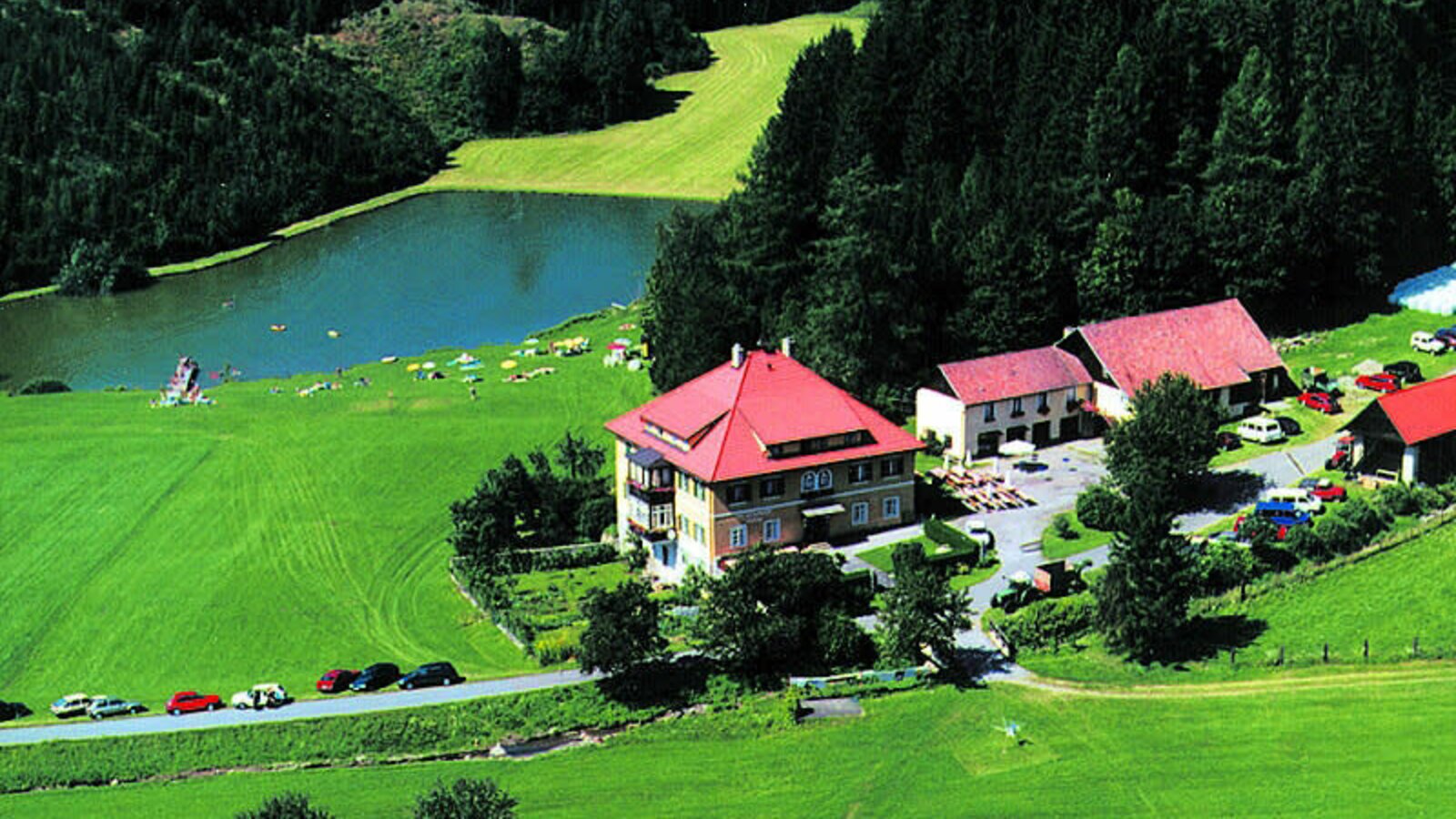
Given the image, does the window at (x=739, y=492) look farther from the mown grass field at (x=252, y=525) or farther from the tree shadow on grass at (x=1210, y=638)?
the tree shadow on grass at (x=1210, y=638)

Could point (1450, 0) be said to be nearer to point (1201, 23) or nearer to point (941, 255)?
point (1201, 23)

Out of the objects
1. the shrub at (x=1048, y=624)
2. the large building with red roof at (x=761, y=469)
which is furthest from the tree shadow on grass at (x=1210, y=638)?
the large building with red roof at (x=761, y=469)

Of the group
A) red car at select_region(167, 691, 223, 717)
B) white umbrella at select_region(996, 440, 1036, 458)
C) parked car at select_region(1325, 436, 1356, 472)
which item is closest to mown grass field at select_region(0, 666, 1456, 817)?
red car at select_region(167, 691, 223, 717)

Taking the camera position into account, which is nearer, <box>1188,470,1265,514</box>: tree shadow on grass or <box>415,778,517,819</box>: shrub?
<box>415,778,517,819</box>: shrub

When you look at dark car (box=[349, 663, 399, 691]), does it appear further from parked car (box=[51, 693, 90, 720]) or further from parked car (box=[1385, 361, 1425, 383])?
parked car (box=[1385, 361, 1425, 383])

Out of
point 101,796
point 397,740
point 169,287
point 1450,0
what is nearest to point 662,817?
point 397,740

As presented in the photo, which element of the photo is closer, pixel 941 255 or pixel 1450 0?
pixel 941 255

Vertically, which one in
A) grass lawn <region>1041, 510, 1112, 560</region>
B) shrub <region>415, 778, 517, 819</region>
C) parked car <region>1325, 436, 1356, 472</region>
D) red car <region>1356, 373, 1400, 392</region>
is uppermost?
red car <region>1356, 373, 1400, 392</region>

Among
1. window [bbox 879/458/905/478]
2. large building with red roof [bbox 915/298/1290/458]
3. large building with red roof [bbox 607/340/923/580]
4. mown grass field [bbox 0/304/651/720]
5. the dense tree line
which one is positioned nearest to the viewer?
mown grass field [bbox 0/304/651/720]
